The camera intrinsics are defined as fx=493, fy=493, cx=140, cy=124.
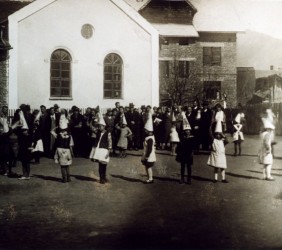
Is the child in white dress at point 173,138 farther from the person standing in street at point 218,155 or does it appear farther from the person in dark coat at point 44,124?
the person standing in street at point 218,155

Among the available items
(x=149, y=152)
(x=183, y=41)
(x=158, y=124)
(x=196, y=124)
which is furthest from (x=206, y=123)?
(x=183, y=41)

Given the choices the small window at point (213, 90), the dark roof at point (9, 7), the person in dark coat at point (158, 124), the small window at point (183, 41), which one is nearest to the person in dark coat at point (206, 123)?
the person in dark coat at point (158, 124)

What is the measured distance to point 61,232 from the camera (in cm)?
745

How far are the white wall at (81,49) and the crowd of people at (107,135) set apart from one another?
4261mm

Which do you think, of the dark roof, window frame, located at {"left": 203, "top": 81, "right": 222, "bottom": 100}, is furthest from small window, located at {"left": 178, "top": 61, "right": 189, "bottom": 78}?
the dark roof

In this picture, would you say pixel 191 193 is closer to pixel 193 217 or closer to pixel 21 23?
pixel 193 217

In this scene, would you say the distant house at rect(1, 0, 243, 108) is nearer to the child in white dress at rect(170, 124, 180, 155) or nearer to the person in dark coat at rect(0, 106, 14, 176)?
the child in white dress at rect(170, 124, 180, 155)

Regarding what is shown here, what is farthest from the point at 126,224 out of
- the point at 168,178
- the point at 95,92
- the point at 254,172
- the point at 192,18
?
the point at 192,18

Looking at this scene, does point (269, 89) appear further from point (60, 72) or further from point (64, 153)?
point (64, 153)

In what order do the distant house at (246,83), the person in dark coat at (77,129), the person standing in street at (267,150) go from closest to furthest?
the person standing in street at (267,150)
the person in dark coat at (77,129)
the distant house at (246,83)

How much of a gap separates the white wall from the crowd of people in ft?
14.0

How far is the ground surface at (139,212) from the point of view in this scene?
6922 mm

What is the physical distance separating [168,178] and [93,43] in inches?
507

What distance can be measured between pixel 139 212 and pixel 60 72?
16.3 m
